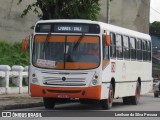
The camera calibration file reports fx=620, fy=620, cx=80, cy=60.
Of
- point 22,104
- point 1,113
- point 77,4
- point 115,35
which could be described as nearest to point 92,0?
point 77,4

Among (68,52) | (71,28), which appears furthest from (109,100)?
(71,28)

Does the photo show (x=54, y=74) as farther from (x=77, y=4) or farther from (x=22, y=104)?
(x=77, y=4)

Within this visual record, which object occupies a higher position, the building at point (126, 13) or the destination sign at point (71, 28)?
the building at point (126, 13)

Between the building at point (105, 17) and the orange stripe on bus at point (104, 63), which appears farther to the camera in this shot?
the building at point (105, 17)

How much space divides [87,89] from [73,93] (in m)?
0.49

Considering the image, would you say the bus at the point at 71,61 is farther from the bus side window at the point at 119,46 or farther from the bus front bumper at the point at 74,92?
the bus side window at the point at 119,46

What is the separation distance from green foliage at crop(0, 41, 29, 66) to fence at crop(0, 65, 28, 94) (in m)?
4.47

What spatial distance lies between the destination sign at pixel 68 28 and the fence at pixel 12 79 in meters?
8.42

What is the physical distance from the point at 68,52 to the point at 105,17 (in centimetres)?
4854

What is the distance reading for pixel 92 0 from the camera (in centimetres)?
2934

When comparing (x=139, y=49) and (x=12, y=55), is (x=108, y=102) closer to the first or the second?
(x=139, y=49)

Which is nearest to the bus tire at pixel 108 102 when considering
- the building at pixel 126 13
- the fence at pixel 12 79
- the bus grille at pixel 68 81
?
the bus grille at pixel 68 81

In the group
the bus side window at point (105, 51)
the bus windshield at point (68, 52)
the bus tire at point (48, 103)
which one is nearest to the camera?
the bus windshield at point (68, 52)

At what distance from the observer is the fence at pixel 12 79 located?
97.9ft
